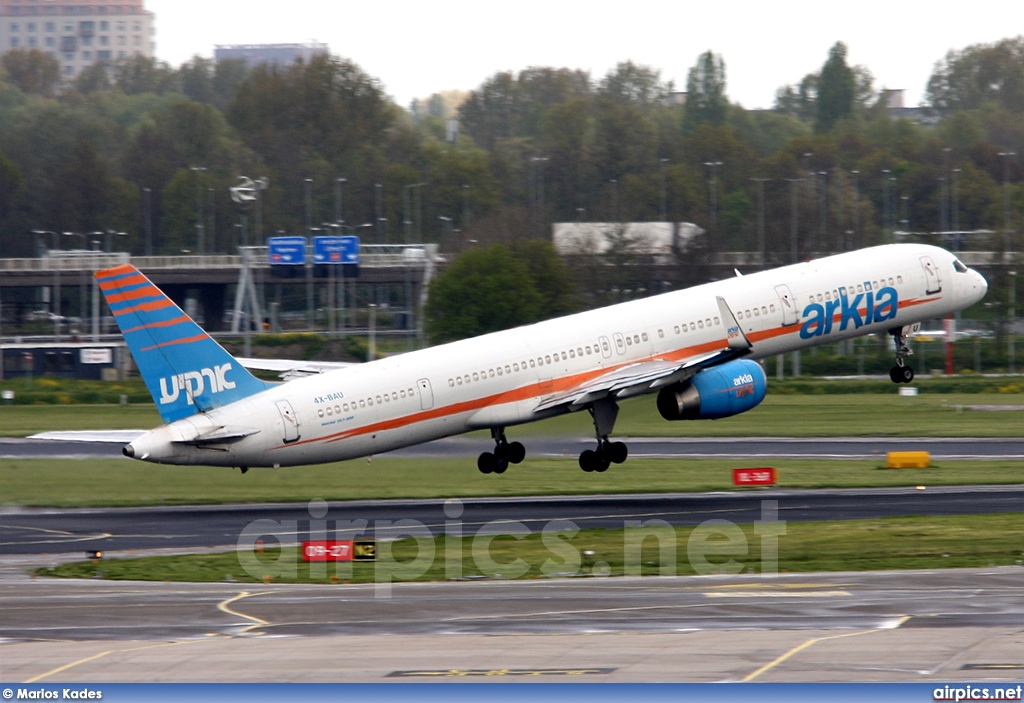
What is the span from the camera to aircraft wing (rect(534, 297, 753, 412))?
161 feet

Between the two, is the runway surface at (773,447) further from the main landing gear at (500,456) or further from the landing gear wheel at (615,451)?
the main landing gear at (500,456)

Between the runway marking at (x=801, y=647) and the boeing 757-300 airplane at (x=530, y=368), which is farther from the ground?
the boeing 757-300 airplane at (x=530, y=368)

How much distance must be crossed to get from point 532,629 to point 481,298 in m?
74.2

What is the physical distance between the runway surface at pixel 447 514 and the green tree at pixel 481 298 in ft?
161

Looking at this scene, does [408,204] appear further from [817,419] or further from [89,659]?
[89,659]

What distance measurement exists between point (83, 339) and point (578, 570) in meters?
93.6

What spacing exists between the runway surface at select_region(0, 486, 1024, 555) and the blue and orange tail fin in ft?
16.7

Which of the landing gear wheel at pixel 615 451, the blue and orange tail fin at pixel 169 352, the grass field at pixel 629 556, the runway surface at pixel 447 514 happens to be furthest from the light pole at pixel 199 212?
the grass field at pixel 629 556

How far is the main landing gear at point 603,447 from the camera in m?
51.3

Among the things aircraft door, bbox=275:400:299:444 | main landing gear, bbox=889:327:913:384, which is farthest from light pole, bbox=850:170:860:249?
aircraft door, bbox=275:400:299:444

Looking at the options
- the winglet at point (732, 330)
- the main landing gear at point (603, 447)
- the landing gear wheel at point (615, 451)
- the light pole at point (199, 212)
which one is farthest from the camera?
the light pole at point (199, 212)

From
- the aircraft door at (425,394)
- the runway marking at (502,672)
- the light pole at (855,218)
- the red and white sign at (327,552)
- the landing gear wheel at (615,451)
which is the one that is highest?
the light pole at (855,218)

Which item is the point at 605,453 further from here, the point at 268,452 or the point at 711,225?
the point at 711,225

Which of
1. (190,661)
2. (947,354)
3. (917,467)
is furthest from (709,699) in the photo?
(947,354)
